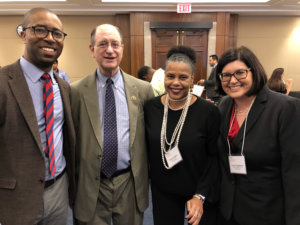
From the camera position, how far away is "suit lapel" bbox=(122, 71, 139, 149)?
5.29ft

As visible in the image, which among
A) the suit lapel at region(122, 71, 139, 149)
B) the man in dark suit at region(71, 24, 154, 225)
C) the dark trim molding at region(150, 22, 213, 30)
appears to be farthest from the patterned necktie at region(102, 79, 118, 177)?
the dark trim molding at region(150, 22, 213, 30)

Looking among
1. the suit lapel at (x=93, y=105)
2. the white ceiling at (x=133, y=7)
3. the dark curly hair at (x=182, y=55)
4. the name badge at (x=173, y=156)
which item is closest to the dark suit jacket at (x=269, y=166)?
the name badge at (x=173, y=156)

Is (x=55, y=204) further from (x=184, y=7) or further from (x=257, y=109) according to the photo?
(x=184, y=7)

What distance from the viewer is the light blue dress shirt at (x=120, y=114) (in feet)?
5.23

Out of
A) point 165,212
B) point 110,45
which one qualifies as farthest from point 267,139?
point 110,45

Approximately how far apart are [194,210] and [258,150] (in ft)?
1.86

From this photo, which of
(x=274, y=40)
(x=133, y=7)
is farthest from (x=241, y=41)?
(x=133, y=7)

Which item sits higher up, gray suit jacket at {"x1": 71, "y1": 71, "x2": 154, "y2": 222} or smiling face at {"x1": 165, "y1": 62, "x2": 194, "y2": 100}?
smiling face at {"x1": 165, "y1": 62, "x2": 194, "y2": 100}

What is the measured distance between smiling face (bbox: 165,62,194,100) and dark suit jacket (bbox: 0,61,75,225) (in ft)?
2.89

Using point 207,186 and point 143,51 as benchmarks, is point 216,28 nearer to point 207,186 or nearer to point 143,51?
point 143,51

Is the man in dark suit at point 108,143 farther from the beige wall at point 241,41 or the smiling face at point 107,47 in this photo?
the beige wall at point 241,41

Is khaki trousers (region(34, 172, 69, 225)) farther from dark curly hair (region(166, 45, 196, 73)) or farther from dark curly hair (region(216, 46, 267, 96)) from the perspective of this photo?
dark curly hair (region(216, 46, 267, 96))

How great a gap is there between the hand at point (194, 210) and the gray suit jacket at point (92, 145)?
360 millimetres

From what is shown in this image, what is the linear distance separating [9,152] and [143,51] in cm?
640
